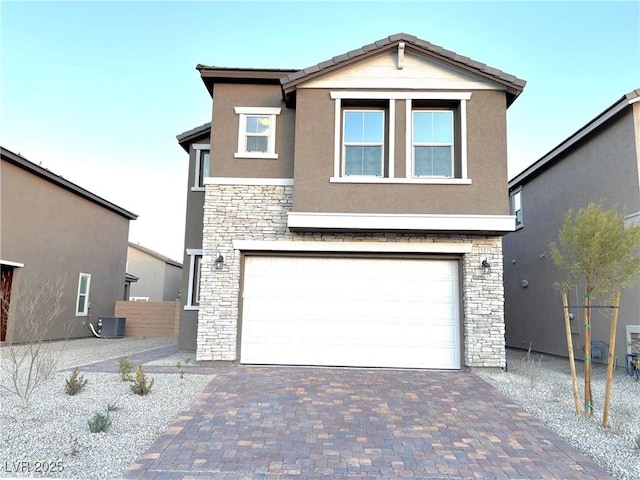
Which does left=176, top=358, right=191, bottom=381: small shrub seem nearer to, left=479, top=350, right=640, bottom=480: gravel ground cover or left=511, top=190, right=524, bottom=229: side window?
left=479, top=350, right=640, bottom=480: gravel ground cover

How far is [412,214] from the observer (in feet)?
32.3

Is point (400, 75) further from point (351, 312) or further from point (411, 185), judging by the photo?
point (351, 312)

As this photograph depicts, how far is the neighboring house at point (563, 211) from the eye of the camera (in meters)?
10.8

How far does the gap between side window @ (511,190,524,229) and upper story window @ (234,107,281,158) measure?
33.7ft

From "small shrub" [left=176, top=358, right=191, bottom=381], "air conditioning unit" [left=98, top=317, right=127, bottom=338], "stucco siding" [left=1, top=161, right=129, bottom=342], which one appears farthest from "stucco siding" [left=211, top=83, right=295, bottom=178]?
"air conditioning unit" [left=98, top=317, right=127, bottom=338]

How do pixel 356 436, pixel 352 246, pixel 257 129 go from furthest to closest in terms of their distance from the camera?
pixel 257 129, pixel 352 246, pixel 356 436

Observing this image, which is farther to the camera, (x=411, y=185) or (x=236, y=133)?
(x=236, y=133)

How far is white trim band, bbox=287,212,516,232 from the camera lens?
9727 mm

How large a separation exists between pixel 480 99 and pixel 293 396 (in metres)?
7.39

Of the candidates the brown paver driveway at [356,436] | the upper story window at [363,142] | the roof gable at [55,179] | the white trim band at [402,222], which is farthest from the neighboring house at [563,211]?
the roof gable at [55,179]

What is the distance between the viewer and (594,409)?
7.12 meters

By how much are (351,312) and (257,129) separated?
4.87m

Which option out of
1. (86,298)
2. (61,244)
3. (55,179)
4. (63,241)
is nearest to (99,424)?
(55,179)

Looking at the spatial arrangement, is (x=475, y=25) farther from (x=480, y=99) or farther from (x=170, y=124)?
(x=170, y=124)
